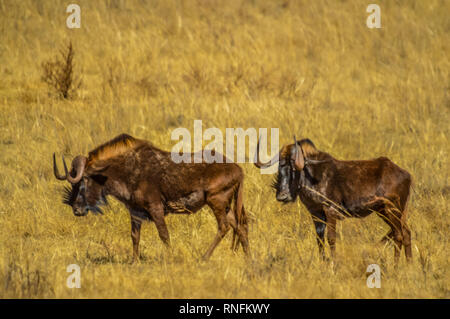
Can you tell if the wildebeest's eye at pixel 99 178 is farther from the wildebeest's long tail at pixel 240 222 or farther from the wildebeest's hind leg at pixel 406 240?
the wildebeest's hind leg at pixel 406 240

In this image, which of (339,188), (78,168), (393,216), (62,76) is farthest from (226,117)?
(393,216)

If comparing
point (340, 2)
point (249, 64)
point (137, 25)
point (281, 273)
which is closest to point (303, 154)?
point (281, 273)

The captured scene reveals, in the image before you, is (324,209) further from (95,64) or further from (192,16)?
(192,16)

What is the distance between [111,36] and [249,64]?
298cm

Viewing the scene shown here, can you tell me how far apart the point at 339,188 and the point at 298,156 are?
517 millimetres

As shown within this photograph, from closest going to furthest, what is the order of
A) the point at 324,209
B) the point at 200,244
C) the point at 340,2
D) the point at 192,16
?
the point at 324,209
the point at 200,244
the point at 192,16
the point at 340,2

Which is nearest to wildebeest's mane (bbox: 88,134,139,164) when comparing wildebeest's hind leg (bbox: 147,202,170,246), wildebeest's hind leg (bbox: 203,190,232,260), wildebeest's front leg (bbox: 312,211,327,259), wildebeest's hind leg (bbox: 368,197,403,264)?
wildebeest's hind leg (bbox: 147,202,170,246)

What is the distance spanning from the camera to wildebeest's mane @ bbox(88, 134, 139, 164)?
7.48 metres

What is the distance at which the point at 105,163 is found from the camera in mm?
7441

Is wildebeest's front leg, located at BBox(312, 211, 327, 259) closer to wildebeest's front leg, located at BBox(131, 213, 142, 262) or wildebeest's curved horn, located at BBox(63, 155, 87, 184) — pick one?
wildebeest's front leg, located at BBox(131, 213, 142, 262)

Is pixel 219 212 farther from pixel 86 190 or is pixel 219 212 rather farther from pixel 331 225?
pixel 86 190

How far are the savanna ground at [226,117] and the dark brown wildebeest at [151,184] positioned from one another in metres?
0.41

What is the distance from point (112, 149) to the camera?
7520 millimetres

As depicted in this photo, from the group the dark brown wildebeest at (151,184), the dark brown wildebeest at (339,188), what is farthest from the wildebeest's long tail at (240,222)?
the dark brown wildebeest at (339,188)
